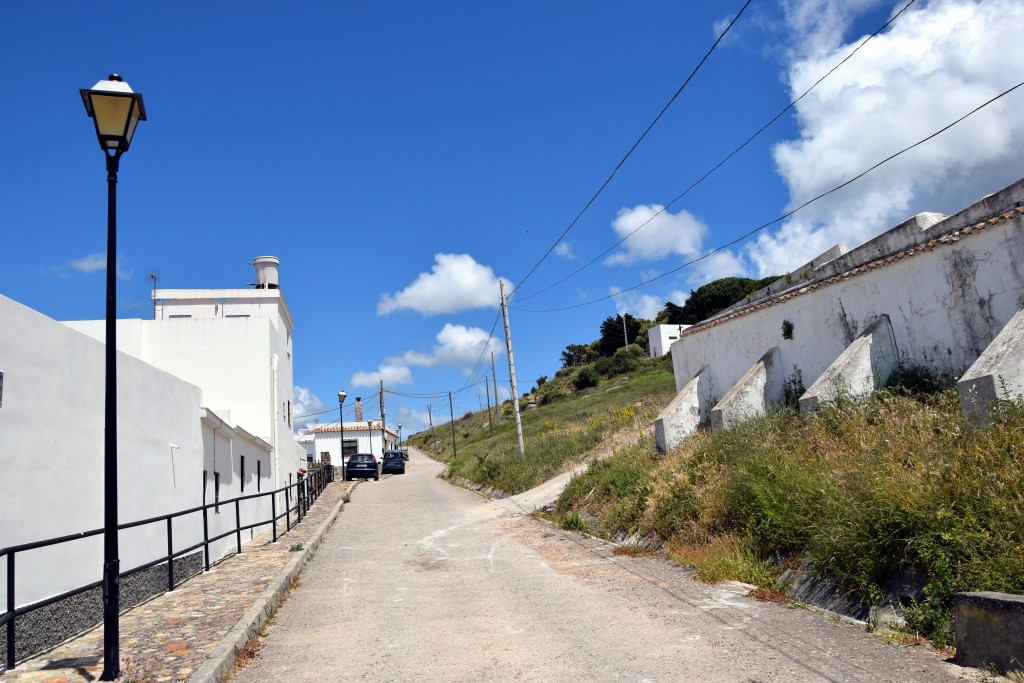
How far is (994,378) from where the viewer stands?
845cm

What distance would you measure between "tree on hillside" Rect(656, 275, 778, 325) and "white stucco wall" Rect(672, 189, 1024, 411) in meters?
49.5

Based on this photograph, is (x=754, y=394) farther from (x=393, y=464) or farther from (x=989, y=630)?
(x=393, y=464)

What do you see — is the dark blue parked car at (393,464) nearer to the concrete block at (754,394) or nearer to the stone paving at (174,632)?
the concrete block at (754,394)

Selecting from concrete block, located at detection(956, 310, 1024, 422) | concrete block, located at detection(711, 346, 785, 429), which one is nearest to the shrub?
concrete block, located at detection(711, 346, 785, 429)

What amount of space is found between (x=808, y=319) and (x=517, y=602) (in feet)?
31.3

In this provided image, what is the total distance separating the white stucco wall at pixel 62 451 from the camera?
7980 millimetres

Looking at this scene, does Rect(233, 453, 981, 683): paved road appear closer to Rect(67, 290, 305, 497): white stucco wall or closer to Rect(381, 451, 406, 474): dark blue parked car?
Rect(67, 290, 305, 497): white stucco wall

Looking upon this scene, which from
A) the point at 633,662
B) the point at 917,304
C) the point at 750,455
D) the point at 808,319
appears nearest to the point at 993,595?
the point at 633,662

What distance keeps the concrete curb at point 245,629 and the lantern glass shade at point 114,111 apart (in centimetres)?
437

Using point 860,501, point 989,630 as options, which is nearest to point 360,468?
point 860,501

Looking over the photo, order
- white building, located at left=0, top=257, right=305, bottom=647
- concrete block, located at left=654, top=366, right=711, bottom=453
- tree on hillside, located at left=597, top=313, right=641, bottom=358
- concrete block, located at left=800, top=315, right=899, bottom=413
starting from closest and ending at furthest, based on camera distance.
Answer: white building, located at left=0, top=257, right=305, bottom=647, concrete block, located at left=800, top=315, right=899, bottom=413, concrete block, located at left=654, top=366, right=711, bottom=453, tree on hillside, located at left=597, top=313, right=641, bottom=358

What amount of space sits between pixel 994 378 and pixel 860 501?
2.39m

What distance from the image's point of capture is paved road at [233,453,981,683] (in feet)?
18.7

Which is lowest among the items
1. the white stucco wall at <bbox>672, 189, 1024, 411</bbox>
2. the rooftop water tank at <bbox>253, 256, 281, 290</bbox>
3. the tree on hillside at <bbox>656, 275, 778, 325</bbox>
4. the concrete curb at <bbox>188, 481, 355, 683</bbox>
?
the concrete curb at <bbox>188, 481, 355, 683</bbox>
